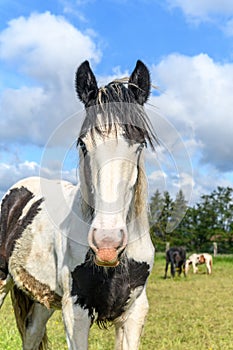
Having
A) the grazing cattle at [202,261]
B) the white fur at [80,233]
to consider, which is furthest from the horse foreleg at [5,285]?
the grazing cattle at [202,261]

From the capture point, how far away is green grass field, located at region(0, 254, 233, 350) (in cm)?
639

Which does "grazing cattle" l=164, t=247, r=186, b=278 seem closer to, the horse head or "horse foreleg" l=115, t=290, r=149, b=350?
"horse foreleg" l=115, t=290, r=149, b=350

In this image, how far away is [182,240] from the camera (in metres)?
52.3

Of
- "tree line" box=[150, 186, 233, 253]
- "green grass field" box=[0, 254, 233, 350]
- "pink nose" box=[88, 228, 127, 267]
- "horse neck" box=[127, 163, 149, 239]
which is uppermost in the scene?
"tree line" box=[150, 186, 233, 253]

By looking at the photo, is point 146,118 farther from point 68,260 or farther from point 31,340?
point 31,340

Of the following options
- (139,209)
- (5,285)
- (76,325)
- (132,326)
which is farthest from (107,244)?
(5,285)

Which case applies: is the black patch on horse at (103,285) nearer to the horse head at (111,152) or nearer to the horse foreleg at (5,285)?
the horse head at (111,152)

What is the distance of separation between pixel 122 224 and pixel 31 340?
244cm

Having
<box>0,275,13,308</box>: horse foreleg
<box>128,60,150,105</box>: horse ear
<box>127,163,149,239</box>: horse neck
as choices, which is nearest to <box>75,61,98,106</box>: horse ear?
<box>128,60,150,105</box>: horse ear

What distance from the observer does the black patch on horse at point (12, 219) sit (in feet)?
12.5

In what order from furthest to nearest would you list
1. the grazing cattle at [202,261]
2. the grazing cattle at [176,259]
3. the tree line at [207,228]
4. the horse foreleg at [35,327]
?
1. the tree line at [207,228]
2. the grazing cattle at [202,261]
3. the grazing cattle at [176,259]
4. the horse foreleg at [35,327]

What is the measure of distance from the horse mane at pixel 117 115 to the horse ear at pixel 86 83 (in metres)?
0.04

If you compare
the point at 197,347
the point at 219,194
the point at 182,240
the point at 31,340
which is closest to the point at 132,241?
the point at 31,340

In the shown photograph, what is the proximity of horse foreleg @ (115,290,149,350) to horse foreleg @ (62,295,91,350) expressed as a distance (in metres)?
0.26
